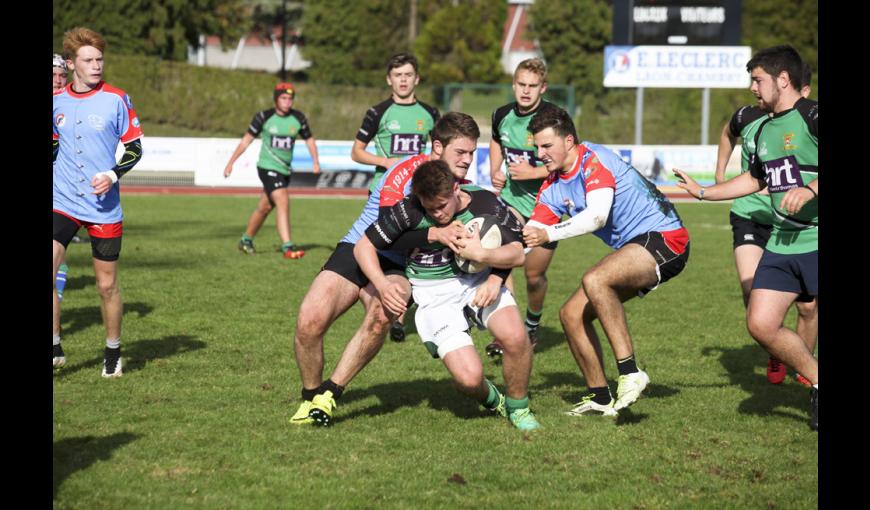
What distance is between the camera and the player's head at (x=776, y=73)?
6496 millimetres

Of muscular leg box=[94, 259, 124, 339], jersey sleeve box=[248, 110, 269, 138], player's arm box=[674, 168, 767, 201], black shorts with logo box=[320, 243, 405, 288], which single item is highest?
jersey sleeve box=[248, 110, 269, 138]

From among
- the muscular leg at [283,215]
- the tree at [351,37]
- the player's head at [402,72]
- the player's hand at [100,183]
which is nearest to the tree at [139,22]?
the tree at [351,37]

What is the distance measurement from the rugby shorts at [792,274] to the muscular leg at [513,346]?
1.45m

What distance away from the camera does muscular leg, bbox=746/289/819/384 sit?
6496mm

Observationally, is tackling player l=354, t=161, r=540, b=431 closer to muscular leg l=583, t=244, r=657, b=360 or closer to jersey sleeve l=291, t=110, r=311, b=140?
muscular leg l=583, t=244, r=657, b=360

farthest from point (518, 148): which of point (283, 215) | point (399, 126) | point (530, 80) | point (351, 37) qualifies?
point (351, 37)

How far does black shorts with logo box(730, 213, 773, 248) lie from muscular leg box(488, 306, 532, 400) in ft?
8.86

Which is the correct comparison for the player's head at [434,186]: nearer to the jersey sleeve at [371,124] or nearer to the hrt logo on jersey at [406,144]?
the hrt logo on jersey at [406,144]

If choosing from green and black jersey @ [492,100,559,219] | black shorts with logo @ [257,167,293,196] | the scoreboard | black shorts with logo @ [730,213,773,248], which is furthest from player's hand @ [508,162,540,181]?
the scoreboard

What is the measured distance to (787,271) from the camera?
6.60 metres

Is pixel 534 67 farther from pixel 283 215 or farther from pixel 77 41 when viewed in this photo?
pixel 283 215

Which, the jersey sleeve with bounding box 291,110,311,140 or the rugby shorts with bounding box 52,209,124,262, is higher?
the jersey sleeve with bounding box 291,110,311,140
